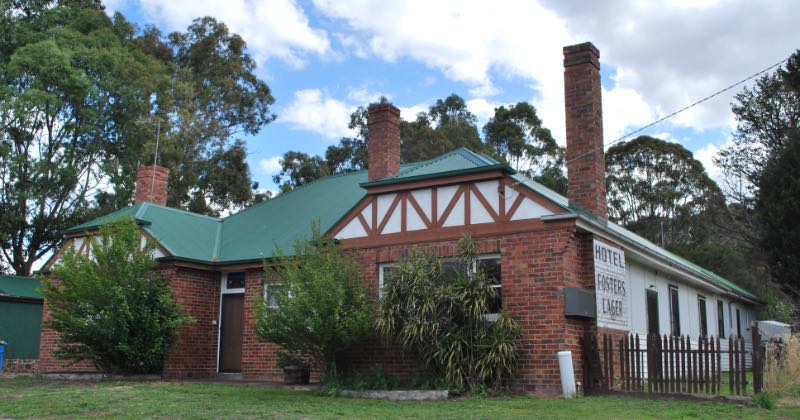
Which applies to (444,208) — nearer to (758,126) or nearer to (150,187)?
(150,187)

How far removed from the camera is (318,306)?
1281cm

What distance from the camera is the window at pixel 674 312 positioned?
59.0ft

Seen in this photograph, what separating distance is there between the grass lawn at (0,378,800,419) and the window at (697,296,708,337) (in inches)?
403

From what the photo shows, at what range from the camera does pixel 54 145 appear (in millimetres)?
31266

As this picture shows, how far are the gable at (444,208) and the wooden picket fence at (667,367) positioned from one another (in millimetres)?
2584

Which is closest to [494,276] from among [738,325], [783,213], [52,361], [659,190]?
[52,361]

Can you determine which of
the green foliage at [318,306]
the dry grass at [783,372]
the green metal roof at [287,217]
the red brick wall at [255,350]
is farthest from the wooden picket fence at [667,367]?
the red brick wall at [255,350]

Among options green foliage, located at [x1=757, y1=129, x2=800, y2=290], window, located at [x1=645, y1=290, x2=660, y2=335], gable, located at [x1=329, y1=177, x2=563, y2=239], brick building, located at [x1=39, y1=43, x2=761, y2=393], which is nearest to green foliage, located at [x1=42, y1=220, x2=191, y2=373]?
brick building, located at [x1=39, y1=43, x2=761, y2=393]

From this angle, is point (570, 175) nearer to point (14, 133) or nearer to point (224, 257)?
point (224, 257)

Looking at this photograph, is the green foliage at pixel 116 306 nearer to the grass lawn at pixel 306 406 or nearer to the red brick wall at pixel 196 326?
the red brick wall at pixel 196 326

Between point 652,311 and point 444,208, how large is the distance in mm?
5725

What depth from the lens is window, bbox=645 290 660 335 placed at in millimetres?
16344

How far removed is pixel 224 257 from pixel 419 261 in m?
7.29

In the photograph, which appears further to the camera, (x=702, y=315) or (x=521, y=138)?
(x=521, y=138)
